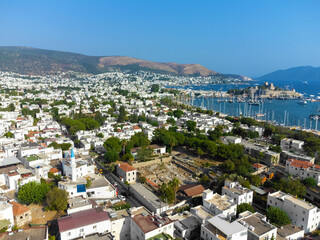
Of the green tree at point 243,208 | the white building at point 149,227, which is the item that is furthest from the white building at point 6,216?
the green tree at point 243,208

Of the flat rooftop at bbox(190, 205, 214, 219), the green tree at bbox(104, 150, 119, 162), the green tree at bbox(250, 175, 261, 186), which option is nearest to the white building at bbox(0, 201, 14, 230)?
the flat rooftop at bbox(190, 205, 214, 219)

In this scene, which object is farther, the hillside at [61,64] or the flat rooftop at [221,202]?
the hillside at [61,64]

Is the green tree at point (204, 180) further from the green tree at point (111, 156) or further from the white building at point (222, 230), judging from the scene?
the green tree at point (111, 156)

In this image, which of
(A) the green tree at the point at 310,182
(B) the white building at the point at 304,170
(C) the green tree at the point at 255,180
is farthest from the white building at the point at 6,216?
(B) the white building at the point at 304,170

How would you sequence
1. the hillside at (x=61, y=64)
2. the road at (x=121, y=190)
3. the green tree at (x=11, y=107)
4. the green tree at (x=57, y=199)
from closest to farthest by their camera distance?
the green tree at (x=57, y=199) < the road at (x=121, y=190) < the green tree at (x=11, y=107) < the hillside at (x=61, y=64)

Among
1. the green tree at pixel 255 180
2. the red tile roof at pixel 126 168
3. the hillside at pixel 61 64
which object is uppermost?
the hillside at pixel 61 64

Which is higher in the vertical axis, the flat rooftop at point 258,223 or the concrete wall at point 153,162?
the flat rooftop at point 258,223

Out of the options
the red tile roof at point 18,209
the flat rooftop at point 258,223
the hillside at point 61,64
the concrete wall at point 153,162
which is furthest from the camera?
the hillside at point 61,64
